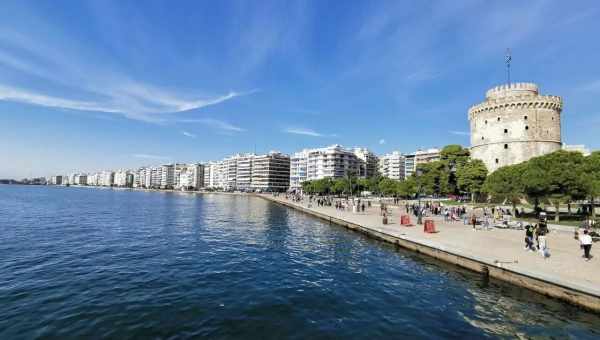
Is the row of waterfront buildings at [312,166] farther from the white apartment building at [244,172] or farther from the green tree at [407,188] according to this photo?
the green tree at [407,188]

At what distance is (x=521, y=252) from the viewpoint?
56.8 ft

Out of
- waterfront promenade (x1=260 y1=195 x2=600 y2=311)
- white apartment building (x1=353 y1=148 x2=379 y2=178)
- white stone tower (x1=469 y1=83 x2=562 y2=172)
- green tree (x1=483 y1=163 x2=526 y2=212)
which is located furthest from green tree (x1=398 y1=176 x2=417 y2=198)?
white apartment building (x1=353 y1=148 x2=379 y2=178)

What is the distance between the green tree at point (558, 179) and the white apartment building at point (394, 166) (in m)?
127

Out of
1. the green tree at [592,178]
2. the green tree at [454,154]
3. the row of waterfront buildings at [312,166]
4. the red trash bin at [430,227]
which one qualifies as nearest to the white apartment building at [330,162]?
the row of waterfront buildings at [312,166]

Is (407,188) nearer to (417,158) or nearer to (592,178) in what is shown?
(592,178)

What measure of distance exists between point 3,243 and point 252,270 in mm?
21754

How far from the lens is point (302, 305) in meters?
12.6

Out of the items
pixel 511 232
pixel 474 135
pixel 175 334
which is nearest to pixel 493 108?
pixel 474 135

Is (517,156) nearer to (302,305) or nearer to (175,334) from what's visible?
(302,305)

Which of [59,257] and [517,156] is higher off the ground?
[517,156]

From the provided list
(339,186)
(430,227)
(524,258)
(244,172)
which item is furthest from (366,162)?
(524,258)

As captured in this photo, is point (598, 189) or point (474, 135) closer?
point (598, 189)

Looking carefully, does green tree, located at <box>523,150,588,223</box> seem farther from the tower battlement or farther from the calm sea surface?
the tower battlement

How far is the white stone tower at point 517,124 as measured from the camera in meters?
55.0
